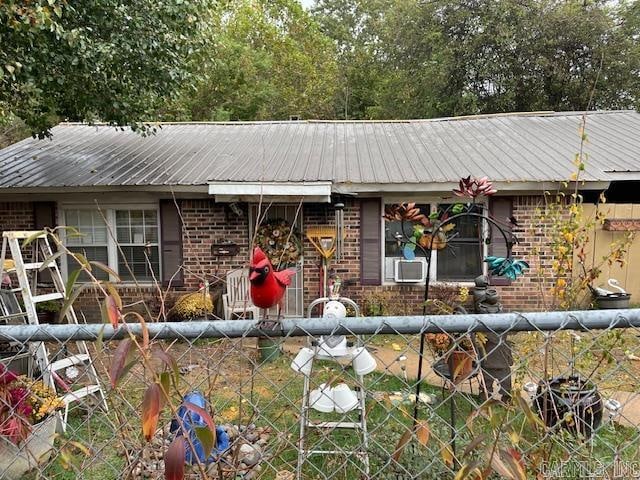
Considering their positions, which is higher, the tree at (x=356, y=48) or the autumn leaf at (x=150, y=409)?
the tree at (x=356, y=48)

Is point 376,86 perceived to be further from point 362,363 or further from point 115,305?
point 115,305

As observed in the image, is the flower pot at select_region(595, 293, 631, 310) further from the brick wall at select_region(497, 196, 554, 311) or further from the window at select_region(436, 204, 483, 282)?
the window at select_region(436, 204, 483, 282)

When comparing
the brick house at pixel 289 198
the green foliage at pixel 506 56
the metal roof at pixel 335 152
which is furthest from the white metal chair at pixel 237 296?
the green foliage at pixel 506 56

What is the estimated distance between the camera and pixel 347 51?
79.8 feet

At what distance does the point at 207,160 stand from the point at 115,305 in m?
7.94

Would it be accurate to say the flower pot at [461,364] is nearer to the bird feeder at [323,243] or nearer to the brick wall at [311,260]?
the bird feeder at [323,243]

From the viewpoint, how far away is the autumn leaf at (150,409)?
0.96 metres

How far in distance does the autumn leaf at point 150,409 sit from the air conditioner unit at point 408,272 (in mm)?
7070

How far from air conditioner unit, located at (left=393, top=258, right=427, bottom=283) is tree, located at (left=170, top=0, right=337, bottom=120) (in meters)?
12.6

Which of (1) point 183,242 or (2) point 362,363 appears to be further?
(1) point 183,242

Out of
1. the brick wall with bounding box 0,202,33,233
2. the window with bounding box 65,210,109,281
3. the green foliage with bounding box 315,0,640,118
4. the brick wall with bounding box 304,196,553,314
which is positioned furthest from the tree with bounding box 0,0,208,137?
the green foliage with bounding box 315,0,640,118

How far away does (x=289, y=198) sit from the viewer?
7.23 metres

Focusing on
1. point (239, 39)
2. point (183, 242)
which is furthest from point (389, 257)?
point (239, 39)

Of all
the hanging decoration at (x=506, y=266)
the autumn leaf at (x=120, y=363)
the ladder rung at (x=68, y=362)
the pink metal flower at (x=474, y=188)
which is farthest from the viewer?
the ladder rung at (x=68, y=362)
